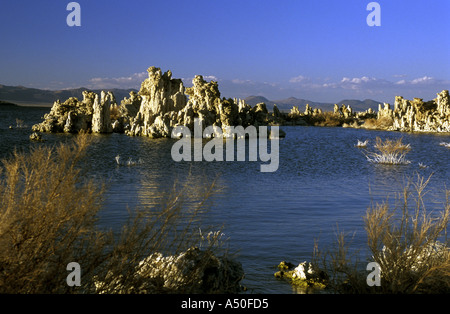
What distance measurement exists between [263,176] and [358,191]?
6870mm

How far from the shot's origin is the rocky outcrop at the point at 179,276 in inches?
222

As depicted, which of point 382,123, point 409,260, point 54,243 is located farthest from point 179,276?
point 382,123

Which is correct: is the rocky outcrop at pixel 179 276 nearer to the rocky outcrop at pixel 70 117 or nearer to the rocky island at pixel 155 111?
the rocky island at pixel 155 111

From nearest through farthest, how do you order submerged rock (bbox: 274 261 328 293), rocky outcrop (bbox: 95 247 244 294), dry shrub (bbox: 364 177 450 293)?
rocky outcrop (bbox: 95 247 244 294) → dry shrub (bbox: 364 177 450 293) → submerged rock (bbox: 274 261 328 293)

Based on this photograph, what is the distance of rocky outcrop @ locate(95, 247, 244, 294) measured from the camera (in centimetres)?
563

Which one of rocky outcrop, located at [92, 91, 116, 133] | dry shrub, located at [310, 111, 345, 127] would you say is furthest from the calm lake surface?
dry shrub, located at [310, 111, 345, 127]

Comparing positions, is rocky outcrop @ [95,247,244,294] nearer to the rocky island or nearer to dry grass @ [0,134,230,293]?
dry grass @ [0,134,230,293]

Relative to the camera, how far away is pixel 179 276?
6.32 meters

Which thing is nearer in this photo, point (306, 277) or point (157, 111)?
point (306, 277)

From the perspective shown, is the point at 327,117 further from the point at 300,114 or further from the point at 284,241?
the point at 284,241

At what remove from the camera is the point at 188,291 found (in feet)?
19.6

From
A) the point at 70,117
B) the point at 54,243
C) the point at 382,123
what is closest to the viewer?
the point at 54,243

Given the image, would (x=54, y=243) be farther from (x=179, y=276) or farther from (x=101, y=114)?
(x=101, y=114)
